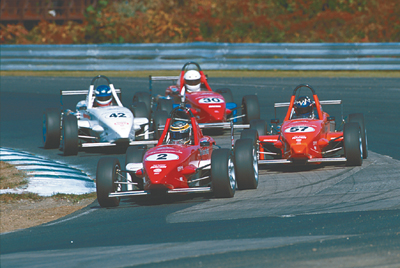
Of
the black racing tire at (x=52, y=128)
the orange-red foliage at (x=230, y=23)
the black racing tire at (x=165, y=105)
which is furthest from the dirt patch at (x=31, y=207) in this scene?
the orange-red foliage at (x=230, y=23)

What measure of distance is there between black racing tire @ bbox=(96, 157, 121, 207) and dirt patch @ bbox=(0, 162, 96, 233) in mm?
567

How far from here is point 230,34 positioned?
35.2 metres

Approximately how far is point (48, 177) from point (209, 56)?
1603 cm

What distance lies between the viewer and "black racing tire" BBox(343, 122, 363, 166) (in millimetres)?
11094

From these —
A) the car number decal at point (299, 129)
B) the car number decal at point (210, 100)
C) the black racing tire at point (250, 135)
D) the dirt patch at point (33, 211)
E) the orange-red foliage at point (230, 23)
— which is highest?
the orange-red foliage at point (230, 23)

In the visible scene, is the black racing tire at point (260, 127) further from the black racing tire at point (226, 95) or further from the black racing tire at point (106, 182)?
the black racing tire at point (226, 95)

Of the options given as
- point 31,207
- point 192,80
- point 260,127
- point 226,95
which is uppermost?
point 192,80

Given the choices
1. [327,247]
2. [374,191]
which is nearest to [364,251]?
[327,247]

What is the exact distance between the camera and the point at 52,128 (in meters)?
14.7

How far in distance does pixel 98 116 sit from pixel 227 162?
586 centimetres

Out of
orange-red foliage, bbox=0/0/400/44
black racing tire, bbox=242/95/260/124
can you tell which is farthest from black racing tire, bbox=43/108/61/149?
orange-red foliage, bbox=0/0/400/44

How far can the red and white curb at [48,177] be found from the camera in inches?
432

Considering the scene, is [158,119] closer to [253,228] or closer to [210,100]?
[210,100]

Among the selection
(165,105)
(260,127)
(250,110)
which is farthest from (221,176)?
(165,105)
